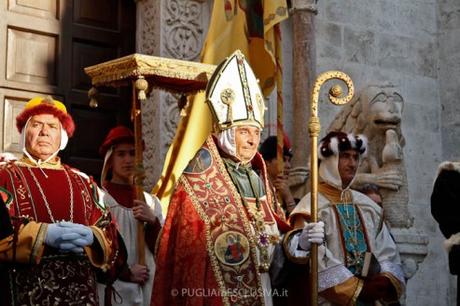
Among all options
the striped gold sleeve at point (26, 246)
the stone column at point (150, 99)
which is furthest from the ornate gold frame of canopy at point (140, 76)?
the stone column at point (150, 99)

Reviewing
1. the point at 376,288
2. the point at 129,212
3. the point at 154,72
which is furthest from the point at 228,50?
the point at 376,288

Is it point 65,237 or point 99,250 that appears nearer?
point 65,237

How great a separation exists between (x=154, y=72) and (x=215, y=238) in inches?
46.4

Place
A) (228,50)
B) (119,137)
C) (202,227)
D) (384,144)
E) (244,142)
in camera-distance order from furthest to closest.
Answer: (384,144)
(228,50)
(119,137)
(244,142)
(202,227)

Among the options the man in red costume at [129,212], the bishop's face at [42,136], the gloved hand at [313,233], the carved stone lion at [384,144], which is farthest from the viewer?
the carved stone lion at [384,144]

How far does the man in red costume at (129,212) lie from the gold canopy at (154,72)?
1.27 feet

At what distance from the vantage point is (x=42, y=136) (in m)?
5.71

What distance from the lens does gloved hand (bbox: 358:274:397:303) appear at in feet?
21.1

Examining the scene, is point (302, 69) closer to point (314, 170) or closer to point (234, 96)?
point (234, 96)

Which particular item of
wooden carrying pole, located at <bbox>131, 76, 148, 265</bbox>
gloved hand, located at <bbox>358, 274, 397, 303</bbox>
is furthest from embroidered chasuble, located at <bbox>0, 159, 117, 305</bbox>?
gloved hand, located at <bbox>358, 274, 397, 303</bbox>

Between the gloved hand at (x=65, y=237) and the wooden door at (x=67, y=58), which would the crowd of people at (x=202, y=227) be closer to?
the gloved hand at (x=65, y=237)

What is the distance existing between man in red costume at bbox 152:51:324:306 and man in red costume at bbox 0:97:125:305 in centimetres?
36

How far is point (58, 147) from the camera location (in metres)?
5.80

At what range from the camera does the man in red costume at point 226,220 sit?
19.1 feet
